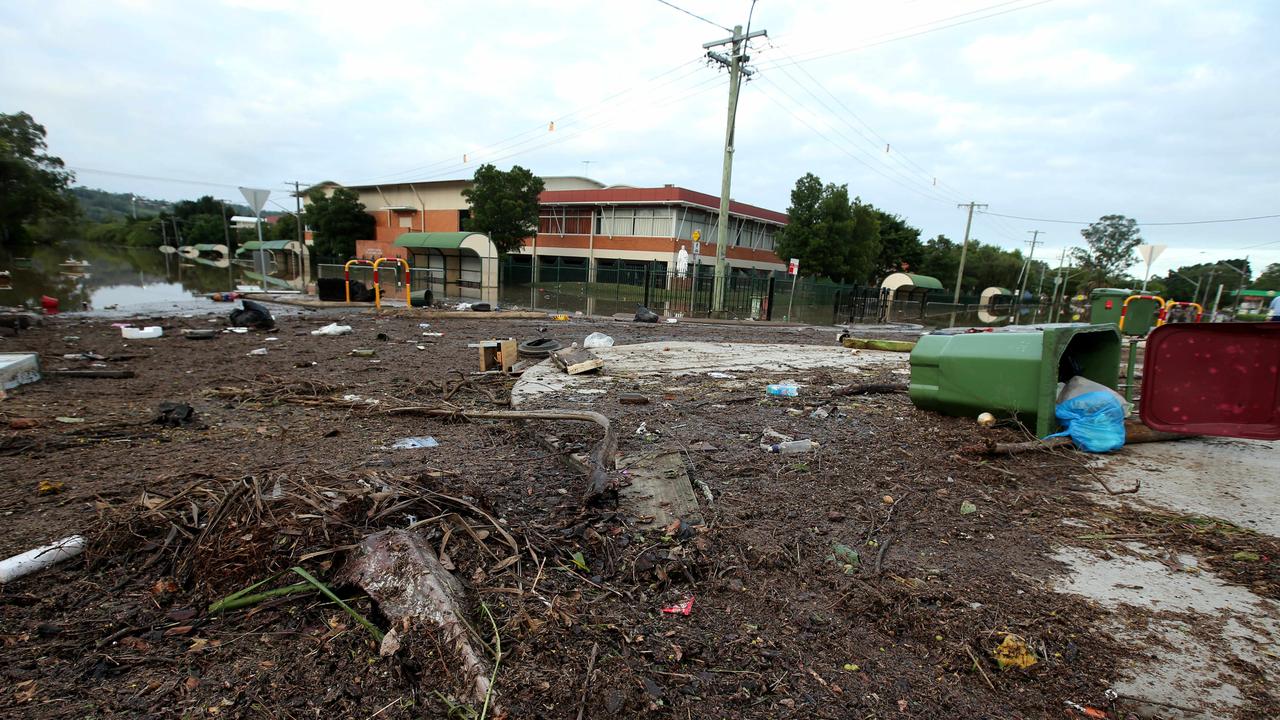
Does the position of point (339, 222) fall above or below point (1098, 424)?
above

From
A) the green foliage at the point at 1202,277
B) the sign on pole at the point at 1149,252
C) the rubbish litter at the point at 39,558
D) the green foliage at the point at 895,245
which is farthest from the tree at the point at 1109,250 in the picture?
the rubbish litter at the point at 39,558

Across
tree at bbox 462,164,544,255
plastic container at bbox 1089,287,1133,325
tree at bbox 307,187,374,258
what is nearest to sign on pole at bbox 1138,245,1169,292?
plastic container at bbox 1089,287,1133,325

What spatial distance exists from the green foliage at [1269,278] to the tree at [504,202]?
6268cm

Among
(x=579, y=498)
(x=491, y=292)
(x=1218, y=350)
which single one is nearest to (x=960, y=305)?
(x=491, y=292)

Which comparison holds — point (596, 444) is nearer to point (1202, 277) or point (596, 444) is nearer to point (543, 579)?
point (543, 579)

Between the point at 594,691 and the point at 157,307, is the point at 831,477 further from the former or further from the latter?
the point at 157,307

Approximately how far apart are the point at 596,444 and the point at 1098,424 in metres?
3.63

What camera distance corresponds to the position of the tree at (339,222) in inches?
1784

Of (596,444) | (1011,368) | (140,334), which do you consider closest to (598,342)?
(596,444)

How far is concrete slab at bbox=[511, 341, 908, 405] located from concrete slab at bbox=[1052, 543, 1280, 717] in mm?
3671

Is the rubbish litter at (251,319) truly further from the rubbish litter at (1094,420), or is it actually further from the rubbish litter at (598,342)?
the rubbish litter at (1094,420)

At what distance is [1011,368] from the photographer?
4.07 m

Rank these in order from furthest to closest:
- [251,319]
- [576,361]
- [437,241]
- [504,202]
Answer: [504,202]
[437,241]
[251,319]
[576,361]

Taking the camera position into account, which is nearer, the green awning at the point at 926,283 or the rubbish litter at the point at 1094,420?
the rubbish litter at the point at 1094,420
